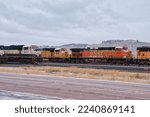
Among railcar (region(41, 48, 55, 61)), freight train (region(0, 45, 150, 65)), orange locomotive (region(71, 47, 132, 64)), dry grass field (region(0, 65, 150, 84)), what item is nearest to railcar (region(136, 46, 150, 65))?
freight train (region(0, 45, 150, 65))

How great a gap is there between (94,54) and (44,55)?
13496 mm

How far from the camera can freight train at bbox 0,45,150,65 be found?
217ft

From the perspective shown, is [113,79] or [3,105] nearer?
[3,105]

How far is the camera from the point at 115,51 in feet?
225

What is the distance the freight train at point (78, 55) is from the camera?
66250 millimetres

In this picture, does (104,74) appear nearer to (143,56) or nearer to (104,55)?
(143,56)

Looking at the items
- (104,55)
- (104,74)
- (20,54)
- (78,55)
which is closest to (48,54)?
(78,55)

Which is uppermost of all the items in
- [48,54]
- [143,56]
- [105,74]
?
[48,54]

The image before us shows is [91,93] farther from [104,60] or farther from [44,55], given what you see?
[44,55]

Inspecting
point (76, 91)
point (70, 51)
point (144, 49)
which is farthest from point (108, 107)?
point (70, 51)

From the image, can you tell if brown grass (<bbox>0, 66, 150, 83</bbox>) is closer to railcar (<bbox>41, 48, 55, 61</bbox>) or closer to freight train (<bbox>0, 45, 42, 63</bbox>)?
freight train (<bbox>0, 45, 42, 63</bbox>)

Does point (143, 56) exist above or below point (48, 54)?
below

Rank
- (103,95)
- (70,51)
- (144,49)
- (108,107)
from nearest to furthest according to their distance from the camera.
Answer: (108,107), (103,95), (144,49), (70,51)

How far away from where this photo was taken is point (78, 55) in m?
77.2
